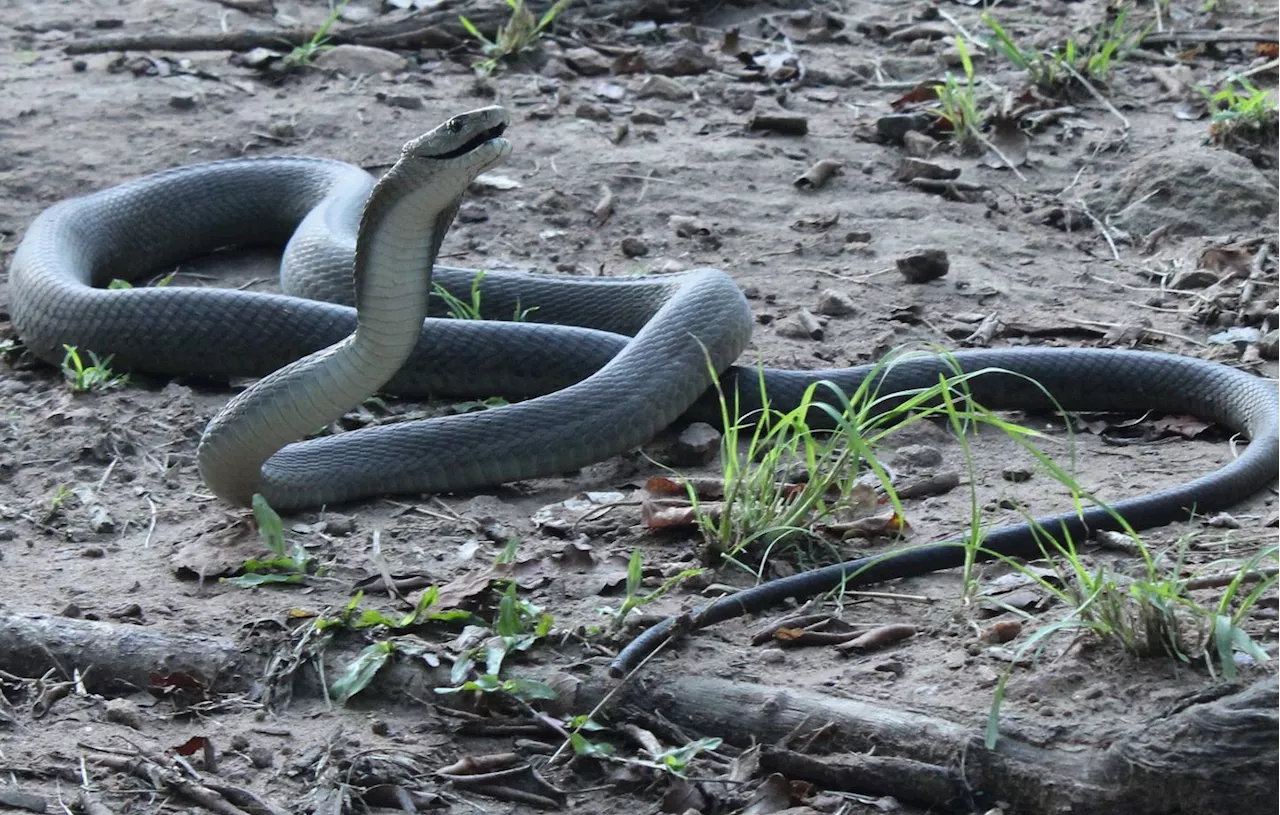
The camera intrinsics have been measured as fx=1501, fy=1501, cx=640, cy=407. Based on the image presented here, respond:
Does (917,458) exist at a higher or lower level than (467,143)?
lower

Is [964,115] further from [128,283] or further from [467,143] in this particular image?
[467,143]

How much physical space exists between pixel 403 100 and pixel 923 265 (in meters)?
2.86

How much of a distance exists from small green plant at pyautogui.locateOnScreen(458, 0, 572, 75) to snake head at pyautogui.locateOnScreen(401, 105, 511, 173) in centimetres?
428

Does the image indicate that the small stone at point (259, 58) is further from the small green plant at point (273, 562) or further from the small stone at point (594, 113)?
the small green plant at point (273, 562)

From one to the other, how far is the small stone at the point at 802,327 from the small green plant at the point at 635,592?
1733mm

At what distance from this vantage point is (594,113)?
674 cm

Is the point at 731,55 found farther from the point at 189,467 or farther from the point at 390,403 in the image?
the point at 189,467

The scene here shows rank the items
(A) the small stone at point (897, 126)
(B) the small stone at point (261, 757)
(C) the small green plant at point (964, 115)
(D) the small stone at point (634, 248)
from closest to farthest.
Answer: (B) the small stone at point (261, 757) < (D) the small stone at point (634, 248) < (C) the small green plant at point (964, 115) < (A) the small stone at point (897, 126)

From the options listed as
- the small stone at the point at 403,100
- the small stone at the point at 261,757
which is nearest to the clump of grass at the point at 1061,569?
the small stone at the point at 261,757

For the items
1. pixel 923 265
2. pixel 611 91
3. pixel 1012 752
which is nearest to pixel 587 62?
pixel 611 91

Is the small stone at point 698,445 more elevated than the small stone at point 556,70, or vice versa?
the small stone at point 556,70

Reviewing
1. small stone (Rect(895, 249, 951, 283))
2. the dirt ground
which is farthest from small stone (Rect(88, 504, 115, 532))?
small stone (Rect(895, 249, 951, 283))

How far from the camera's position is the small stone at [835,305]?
16.3 ft

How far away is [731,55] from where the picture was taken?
24.6 feet
